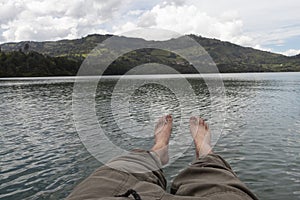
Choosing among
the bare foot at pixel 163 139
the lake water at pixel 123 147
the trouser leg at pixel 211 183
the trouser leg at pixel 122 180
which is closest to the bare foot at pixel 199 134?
the bare foot at pixel 163 139

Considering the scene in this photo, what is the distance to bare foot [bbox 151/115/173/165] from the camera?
541 cm

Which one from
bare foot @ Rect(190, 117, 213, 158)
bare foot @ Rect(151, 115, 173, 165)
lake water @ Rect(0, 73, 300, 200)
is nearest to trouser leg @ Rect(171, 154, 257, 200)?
bare foot @ Rect(151, 115, 173, 165)

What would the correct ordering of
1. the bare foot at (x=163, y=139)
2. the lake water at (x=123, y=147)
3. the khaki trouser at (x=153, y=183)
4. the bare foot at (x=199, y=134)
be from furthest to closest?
the lake water at (x=123, y=147), the bare foot at (x=199, y=134), the bare foot at (x=163, y=139), the khaki trouser at (x=153, y=183)

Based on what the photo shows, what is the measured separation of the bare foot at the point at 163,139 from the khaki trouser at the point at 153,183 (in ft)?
5.51

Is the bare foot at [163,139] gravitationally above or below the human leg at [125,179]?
below

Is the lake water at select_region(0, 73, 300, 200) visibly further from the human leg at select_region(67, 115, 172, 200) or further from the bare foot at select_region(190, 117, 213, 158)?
the human leg at select_region(67, 115, 172, 200)

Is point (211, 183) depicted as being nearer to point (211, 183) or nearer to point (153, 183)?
point (211, 183)

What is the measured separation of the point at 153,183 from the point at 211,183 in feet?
2.33

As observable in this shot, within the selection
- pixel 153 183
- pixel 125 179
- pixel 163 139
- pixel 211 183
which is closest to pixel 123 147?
pixel 163 139

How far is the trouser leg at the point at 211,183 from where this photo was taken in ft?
7.93

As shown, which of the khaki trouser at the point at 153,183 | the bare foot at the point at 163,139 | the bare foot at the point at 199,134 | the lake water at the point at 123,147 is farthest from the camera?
the lake water at the point at 123,147

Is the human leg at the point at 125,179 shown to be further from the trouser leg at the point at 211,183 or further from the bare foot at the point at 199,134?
the bare foot at the point at 199,134

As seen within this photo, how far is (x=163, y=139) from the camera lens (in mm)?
6797

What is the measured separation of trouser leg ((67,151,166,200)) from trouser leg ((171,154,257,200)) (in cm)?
30
